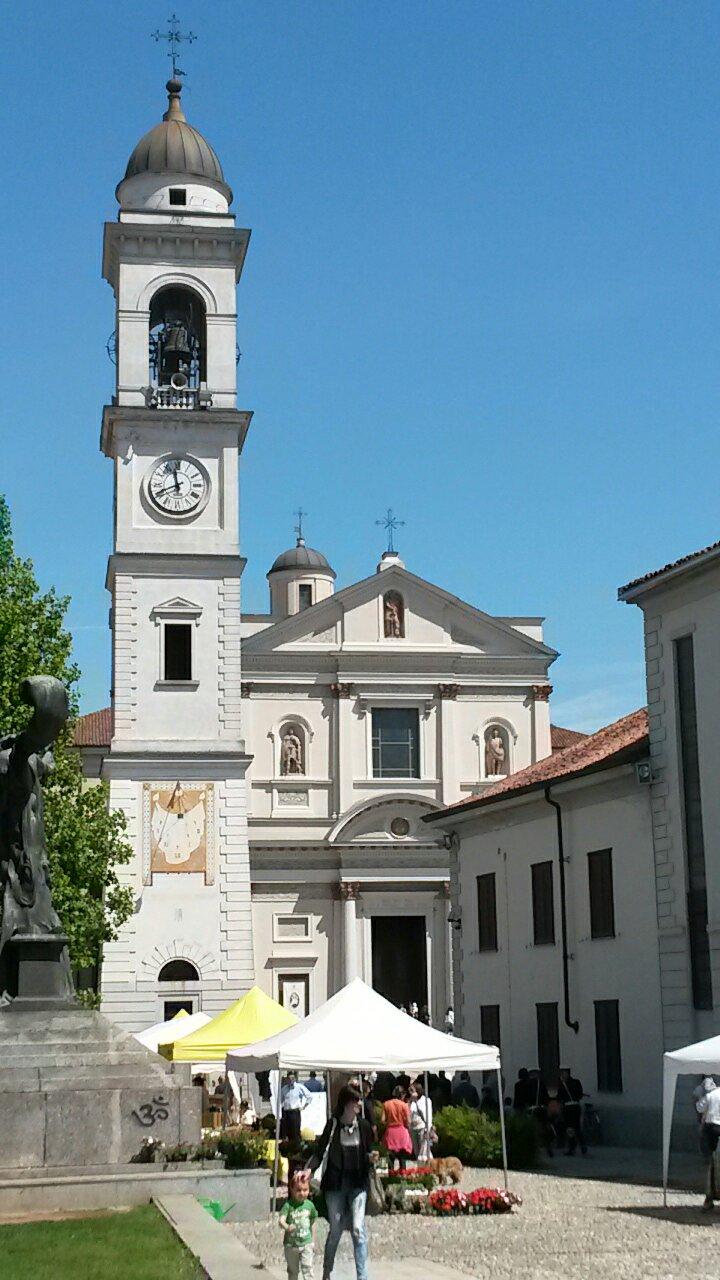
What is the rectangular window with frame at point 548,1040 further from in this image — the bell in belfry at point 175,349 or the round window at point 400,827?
the bell in belfry at point 175,349

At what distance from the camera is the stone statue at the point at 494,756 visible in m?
54.5

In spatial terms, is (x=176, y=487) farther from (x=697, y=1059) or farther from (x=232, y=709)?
(x=697, y=1059)

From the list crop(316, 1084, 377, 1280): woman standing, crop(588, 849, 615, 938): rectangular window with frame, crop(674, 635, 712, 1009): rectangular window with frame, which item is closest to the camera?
crop(316, 1084, 377, 1280): woman standing

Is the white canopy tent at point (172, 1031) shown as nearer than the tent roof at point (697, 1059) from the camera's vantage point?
No

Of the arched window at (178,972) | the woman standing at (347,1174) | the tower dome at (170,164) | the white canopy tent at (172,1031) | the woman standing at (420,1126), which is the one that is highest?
the tower dome at (170,164)

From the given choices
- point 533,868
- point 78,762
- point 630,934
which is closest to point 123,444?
point 78,762

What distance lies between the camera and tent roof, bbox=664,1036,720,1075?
18.0m

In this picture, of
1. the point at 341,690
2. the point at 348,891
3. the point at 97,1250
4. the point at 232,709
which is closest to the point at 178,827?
the point at 232,709

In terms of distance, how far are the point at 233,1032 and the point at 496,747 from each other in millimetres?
29202

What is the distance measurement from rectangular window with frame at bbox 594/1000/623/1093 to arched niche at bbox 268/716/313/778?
2396cm

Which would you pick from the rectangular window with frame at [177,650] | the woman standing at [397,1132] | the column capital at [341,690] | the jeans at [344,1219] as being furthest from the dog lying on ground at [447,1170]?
the column capital at [341,690]

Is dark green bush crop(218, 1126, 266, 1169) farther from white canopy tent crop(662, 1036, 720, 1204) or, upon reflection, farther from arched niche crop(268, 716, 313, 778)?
arched niche crop(268, 716, 313, 778)

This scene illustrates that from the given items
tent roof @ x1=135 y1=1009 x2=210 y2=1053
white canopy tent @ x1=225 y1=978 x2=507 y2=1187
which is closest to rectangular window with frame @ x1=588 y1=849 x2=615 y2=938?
tent roof @ x1=135 y1=1009 x2=210 y2=1053

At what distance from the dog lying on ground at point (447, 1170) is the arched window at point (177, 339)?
29.4 meters
